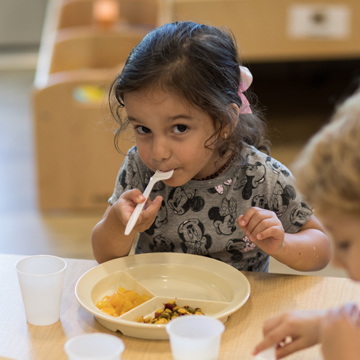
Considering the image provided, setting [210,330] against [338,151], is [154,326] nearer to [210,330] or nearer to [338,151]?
[210,330]

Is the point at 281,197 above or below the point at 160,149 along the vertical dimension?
below

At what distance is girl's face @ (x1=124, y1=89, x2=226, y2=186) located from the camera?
87 cm

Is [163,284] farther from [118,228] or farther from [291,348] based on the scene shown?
[291,348]

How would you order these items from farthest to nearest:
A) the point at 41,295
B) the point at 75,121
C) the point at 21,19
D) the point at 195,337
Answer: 1. the point at 21,19
2. the point at 75,121
3. the point at 41,295
4. the point at 195,337

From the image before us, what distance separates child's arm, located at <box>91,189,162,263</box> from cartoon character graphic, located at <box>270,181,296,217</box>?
241 millimetres

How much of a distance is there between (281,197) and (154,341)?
0.41 metres

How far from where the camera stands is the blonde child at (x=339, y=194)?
51cm

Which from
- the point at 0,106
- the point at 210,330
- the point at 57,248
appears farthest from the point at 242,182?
the point at 0,106

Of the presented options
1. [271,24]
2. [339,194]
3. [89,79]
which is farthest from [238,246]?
[271,24]

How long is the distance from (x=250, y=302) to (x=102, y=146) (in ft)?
5.44

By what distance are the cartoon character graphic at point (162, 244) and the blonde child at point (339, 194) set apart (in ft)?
1.45

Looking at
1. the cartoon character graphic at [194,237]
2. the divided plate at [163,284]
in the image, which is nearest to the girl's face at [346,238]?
the divided plate at [163,284]

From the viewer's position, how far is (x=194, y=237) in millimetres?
1029

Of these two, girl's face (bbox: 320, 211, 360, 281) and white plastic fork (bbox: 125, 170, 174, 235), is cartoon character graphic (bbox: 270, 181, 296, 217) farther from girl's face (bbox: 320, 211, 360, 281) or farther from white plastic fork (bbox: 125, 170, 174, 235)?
girl's face (bbox: 320, 211, 360, 281)
